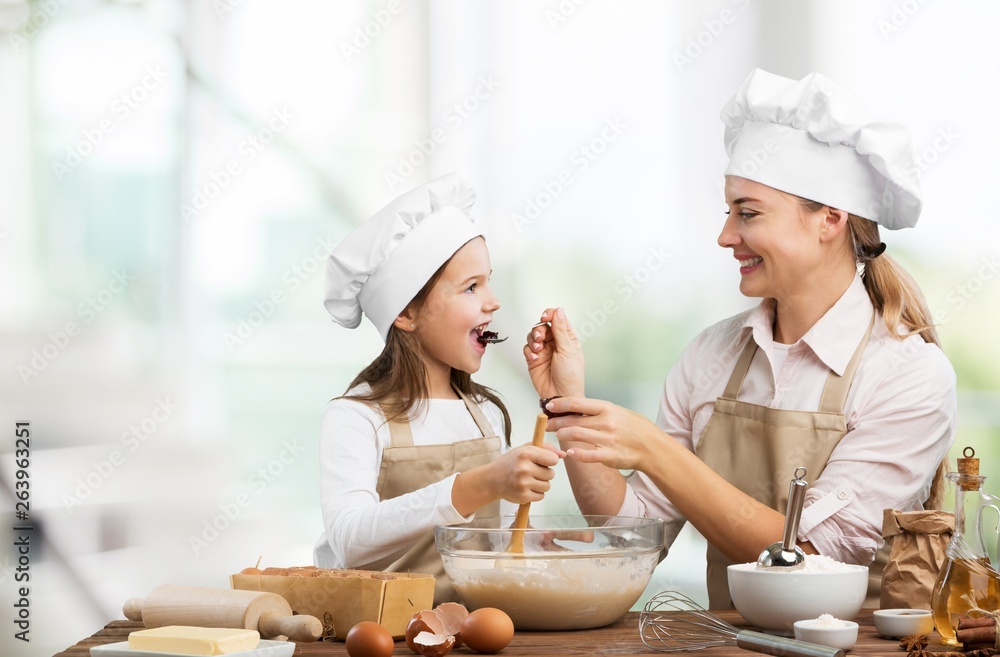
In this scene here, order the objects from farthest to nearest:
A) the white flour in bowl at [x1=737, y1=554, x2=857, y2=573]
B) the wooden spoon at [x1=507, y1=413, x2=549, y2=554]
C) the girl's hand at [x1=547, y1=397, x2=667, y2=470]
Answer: the girl's hand at [x1=547, y1=397, x2=667, y2=470]
the wooden spoon at [x1=507, y1=413, x2=549, y2=554]
the white flour in bowl at [x1=737, y1=554, x2=857, y2=573]

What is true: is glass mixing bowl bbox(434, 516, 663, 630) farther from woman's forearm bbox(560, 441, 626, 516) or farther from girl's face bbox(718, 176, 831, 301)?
girl's face bbox(718, 176, 831, 301)

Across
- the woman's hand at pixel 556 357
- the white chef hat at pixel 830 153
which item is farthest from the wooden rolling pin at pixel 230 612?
the white chef hat at pixel 830 153

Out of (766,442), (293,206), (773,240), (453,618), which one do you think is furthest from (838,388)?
(293,206)

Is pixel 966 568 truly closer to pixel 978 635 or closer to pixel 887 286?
pixel 978 635

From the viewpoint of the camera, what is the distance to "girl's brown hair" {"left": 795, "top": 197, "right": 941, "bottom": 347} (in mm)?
1947

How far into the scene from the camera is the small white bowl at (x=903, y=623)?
4.33 feet

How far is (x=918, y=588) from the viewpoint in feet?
4.69

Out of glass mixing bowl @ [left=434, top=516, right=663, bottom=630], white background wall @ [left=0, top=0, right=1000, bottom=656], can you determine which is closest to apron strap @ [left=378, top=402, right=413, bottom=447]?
glass mixing bowl @ [left=434, top=516, right=663, bottom=630]

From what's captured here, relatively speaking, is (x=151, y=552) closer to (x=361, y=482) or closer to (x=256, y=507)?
(x=256, y=507)

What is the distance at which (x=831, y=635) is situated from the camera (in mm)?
1228

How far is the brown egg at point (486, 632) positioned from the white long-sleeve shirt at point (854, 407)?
70cm

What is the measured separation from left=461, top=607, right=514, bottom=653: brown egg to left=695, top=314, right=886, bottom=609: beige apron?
27.1 inches

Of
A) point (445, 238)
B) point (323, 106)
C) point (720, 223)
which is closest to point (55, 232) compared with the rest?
point (323, 106)

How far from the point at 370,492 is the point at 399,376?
28 cm
